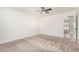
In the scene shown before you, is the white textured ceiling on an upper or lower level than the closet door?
upper

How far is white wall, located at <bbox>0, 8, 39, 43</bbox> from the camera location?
1.54 m

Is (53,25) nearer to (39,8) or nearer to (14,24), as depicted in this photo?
(39,8)

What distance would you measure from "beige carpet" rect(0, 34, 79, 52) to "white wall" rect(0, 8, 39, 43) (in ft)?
0.40

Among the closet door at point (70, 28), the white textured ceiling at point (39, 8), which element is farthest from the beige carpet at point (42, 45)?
the white textured ceiling at point (39, 8)

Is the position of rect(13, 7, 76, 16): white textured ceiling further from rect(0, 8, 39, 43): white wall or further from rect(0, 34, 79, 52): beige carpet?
rect(0, 34, 79, 52): beige carpet

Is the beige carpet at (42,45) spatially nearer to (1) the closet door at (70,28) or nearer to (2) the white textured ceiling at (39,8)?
(1) the closet door at (70,28)

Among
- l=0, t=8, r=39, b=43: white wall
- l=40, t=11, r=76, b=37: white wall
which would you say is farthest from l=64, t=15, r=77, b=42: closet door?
l=0, t=8, r=39, b=43: white wall

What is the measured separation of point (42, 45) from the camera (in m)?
1.62

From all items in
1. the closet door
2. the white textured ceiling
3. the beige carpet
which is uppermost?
the white textured ceiling

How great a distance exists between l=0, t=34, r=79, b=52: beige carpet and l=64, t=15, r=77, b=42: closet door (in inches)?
3.9
